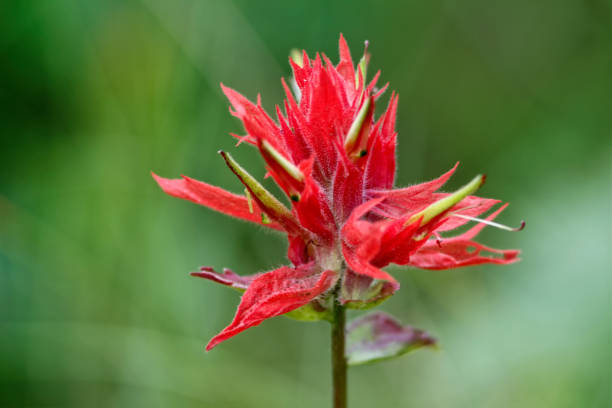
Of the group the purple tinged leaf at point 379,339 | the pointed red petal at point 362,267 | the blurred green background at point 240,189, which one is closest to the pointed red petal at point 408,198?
the pointed red petal at point 362,267

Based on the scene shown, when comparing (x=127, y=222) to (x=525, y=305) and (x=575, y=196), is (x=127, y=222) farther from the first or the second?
(x=575, y=196)

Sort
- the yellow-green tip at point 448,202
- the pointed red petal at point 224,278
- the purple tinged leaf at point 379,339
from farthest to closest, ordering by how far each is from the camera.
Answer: the purple tinged leaf at point 379,339
the pointed red petal at point 224,278
the yellow-green tip at point 448,202

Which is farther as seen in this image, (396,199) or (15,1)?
(15,1)

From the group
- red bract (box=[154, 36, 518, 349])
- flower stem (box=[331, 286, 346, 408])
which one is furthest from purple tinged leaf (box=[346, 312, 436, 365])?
red bract (box=[154, 36, 518, 349])

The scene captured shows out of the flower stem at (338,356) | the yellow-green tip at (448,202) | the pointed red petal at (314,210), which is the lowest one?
the flower stem at (338,356)

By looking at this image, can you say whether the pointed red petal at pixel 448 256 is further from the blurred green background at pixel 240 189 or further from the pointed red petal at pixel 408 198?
the blurred green background at pixel 240 189

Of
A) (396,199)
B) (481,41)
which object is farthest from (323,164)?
(481,41)
